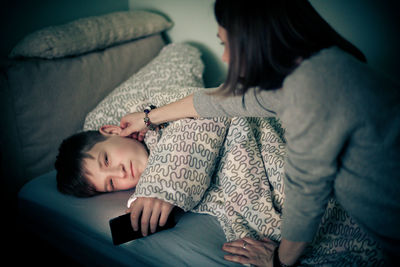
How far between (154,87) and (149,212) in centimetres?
70

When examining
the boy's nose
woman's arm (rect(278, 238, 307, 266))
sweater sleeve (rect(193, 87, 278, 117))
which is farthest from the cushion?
woman's arm (rect(278, 238, 307, 266))

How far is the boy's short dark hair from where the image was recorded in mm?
978

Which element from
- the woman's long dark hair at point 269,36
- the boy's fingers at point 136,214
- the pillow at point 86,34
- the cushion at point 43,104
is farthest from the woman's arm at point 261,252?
the pillow at point 86,34

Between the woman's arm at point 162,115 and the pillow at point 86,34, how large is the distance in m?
0.53

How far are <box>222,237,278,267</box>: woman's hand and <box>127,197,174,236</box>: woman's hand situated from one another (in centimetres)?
21

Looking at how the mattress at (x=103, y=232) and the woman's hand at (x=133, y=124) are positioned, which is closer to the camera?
the mattress at (x=103, y=232)

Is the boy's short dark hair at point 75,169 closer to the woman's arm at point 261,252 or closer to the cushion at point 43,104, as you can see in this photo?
the cushion at point 43,104

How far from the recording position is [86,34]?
4.34 ft

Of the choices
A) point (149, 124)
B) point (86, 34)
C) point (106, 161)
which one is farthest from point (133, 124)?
point (86, 34)

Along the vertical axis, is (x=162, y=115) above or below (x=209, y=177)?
above

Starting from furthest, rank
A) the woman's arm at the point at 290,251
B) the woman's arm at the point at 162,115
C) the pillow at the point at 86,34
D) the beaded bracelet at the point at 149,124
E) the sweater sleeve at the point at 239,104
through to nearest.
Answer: the pillow at the point at 86,34
the beaded bracelet at the point at 149,124
the woman's arm at the point at 162,115
the sweater sleeve at the point at 239,104
the woman's arm at the point at 290,251

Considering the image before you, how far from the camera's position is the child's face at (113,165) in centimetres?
97

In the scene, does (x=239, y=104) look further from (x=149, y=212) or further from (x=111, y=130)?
(x=111, y=130)

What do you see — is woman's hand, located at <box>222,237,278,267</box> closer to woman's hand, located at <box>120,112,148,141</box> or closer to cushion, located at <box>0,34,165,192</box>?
woman's hand, located at <box>120,112,148,141</box>
